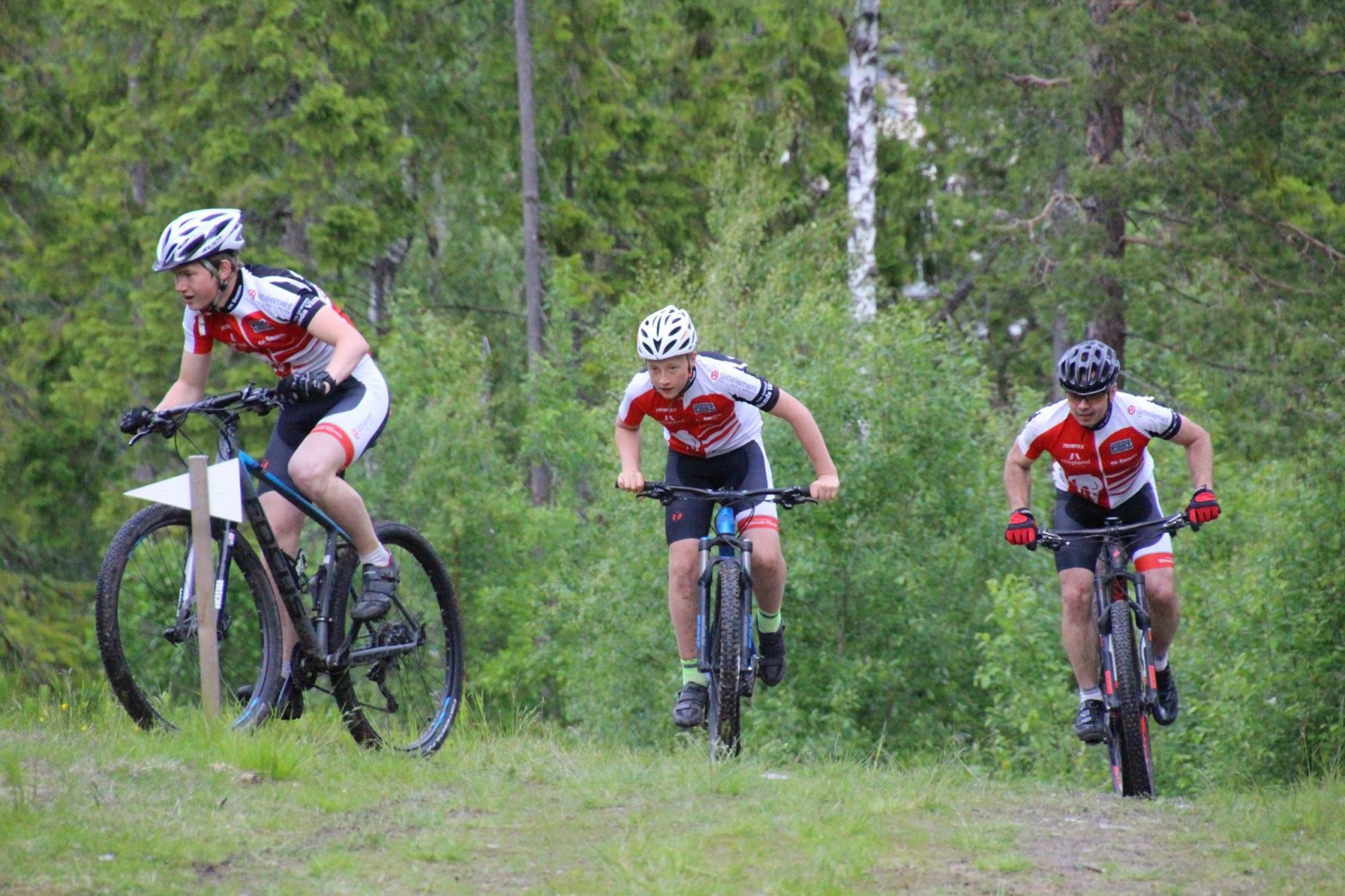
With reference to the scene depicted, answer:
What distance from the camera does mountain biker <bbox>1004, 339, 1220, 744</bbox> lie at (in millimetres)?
7727

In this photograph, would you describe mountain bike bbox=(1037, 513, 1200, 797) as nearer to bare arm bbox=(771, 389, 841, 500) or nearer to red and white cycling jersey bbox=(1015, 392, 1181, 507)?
red and white cycling jersey bbox=(1015, 392, 1181, 507)

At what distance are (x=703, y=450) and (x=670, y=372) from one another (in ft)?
2.34

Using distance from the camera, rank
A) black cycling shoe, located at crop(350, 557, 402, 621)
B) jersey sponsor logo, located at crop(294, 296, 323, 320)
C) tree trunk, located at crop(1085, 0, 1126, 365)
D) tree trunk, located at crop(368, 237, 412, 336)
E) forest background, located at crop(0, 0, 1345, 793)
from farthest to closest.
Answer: tree trunk, located at crop(368, 237, 412, 336), tree trunk, located at crop(1085, 0, 1126, 365), forest background, located at crop(0, 0, 1345, 793), black cycling shoe, located at crop(350, 557, 402, 621), jersey sponsor logo, located at crop(294, 296, 323, 320)

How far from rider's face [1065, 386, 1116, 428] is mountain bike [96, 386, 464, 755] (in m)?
3.28

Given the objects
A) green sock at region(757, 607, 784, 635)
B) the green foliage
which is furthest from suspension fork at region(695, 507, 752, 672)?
the green foliage

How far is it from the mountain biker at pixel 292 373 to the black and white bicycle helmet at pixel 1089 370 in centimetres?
325

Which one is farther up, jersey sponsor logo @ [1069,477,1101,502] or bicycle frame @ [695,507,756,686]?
jersey sponsor logo @ [1069,477,1101,502]

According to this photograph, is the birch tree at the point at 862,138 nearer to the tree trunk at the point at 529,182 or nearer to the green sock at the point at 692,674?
the tree trunk at the point at 529,182

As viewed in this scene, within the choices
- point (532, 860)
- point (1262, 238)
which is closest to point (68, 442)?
point (1262, 238)

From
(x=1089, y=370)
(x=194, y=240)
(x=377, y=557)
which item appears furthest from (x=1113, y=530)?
(x=194, y=240)

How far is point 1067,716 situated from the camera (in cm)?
1639

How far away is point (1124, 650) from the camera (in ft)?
24.8

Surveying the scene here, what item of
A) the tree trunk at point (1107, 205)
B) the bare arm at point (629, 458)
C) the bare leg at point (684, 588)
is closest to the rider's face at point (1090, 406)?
the bare leg at point (684, 588)

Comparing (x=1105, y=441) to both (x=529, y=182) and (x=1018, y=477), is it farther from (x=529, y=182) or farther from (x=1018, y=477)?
(x=529, y=182)
